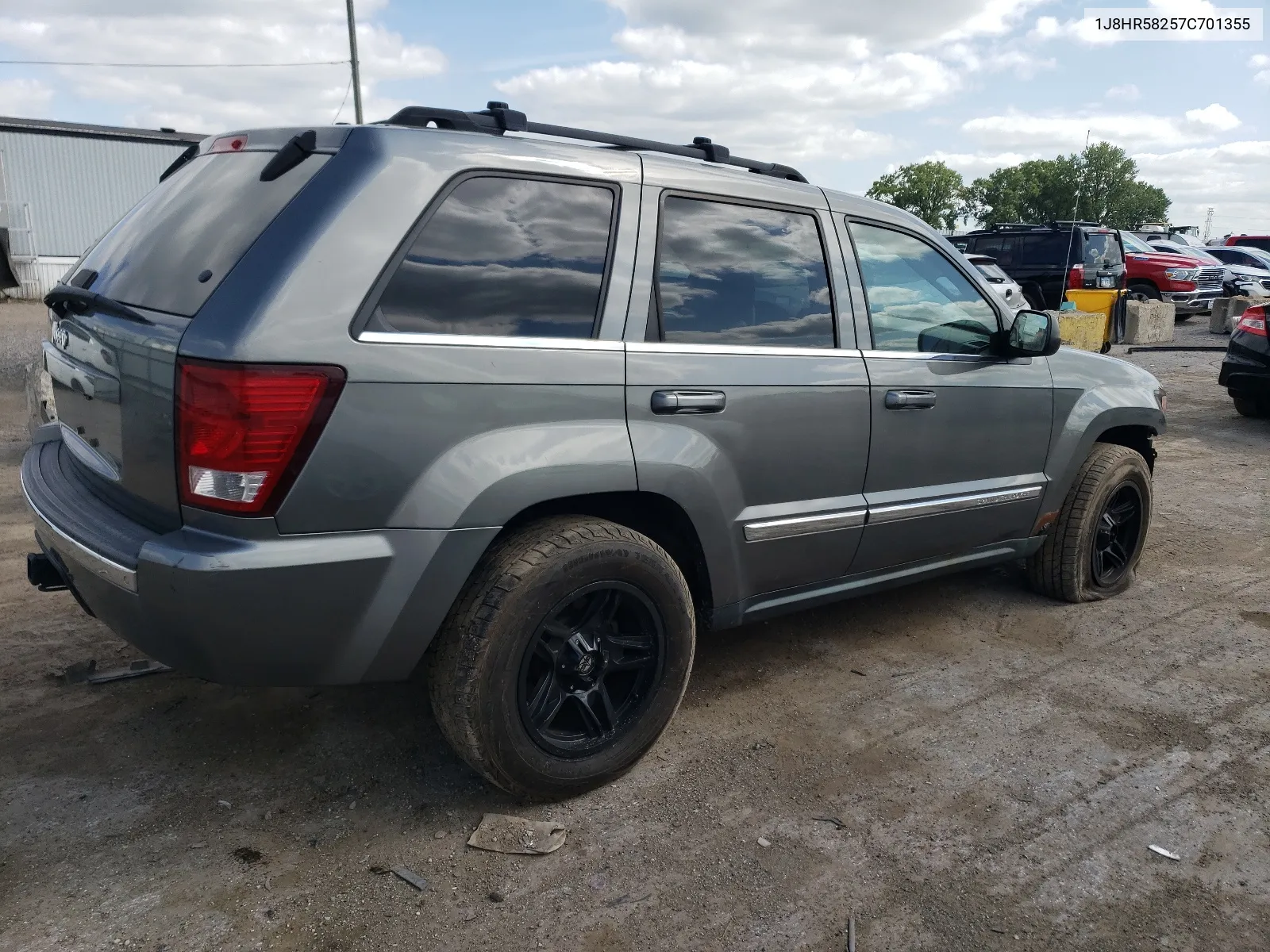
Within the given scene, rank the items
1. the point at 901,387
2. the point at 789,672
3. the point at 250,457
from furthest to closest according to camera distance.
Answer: the point at 789,672 < the point at 901,387 < the point at 250,457

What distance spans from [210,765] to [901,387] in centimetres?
267

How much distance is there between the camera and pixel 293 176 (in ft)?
8.36

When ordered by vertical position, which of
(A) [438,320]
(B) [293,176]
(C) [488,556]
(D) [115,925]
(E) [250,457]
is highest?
(B) [293,176]

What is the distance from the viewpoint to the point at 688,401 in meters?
2.98

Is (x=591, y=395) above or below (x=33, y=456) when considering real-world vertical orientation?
above

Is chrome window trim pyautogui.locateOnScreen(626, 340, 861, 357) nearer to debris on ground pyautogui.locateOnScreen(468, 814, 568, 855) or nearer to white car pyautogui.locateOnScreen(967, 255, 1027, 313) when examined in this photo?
debris on ground pyautogui.locateOnScreen(468, 814, 568, 855)

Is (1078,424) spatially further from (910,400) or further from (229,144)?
(229,144)

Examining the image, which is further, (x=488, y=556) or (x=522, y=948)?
(x=488, y=556)

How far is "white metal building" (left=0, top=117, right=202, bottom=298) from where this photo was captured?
21484 mm

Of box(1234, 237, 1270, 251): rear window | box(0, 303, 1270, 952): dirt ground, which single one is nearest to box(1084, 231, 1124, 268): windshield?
box(0, 303, 1270, 952): dirt ground

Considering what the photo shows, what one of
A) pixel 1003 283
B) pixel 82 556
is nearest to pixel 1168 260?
pixel 1003 283

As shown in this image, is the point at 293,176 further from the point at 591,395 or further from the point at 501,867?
the point at 501,867

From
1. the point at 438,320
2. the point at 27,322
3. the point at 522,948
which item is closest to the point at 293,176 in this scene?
the point at 438,320

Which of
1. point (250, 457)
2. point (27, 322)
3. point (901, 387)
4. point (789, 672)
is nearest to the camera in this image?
point (250, 457)
